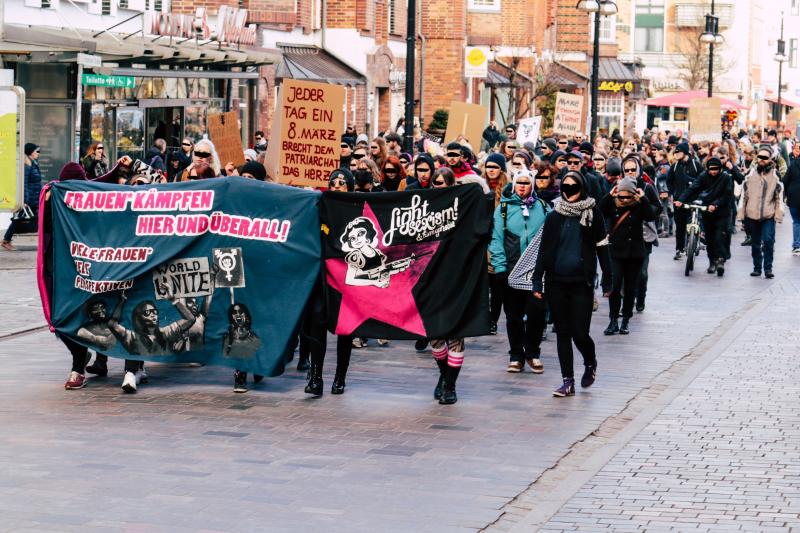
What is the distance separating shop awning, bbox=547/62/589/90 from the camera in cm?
6281

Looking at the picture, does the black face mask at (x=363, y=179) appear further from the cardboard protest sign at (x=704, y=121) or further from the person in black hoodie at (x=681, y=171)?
the cardboard protest sign at (x=704, y=121)

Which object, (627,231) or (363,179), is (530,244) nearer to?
(363,179)

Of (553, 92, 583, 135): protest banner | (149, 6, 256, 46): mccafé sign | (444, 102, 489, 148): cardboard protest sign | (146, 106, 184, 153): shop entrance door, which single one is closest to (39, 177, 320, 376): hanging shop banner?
(444, 102, 489, 148): cardboard protest sign

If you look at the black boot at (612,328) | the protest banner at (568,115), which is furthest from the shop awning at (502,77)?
the black boot at (612,328)

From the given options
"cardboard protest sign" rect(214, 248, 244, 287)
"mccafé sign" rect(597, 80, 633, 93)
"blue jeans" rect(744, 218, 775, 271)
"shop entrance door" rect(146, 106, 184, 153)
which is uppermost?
"mccafé sign" rect(597, 80, 633, 93)

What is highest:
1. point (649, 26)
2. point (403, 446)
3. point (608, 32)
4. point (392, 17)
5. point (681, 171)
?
point (649, 26)

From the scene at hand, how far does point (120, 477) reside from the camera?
9.23 metres

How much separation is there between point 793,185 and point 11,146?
12574 millimetres

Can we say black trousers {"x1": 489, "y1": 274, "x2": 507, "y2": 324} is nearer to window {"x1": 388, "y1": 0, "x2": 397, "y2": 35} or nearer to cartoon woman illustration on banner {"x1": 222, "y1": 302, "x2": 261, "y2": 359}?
cartoon woman illustration on banner {"x1": 222, "y1": 302, "x2": 261, "y2": 359}

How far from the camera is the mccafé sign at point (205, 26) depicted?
31.6m

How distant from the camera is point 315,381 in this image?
12.1 m

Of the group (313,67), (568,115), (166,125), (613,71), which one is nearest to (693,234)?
(568,115)

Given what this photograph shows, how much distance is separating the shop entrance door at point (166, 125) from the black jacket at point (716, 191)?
42.5 feet

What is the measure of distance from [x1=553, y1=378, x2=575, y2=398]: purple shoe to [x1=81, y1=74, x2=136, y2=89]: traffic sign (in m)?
16.0
